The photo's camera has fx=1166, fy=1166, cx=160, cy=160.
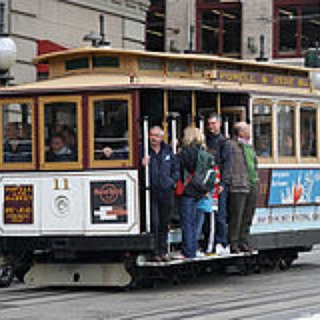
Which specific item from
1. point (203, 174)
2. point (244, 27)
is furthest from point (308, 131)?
point (244, 27)

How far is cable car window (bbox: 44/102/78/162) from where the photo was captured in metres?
14.6

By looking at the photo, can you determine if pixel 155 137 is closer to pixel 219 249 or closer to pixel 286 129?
pixel 219 249

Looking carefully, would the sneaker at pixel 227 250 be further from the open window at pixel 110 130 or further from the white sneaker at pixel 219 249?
the open window at pixel 110 130

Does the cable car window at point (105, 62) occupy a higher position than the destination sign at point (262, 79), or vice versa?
the cable car window at point (105, 62)

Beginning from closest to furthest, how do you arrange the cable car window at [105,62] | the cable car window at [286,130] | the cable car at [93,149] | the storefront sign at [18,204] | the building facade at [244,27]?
the cable car at [93,149] → the storefront sign at [18,204] → the cable car window at [105,62] → the cable car window at [286,130] → the building facade at [244,27]

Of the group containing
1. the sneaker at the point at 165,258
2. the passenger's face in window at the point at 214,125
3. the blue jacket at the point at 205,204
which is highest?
the passenger's face in window at the point at 214,125

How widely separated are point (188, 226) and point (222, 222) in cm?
81

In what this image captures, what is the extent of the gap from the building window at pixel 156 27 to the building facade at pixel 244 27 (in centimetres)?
10

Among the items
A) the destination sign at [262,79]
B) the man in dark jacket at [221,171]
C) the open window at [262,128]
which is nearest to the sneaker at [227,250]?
the man in dark jacket at [221,171]

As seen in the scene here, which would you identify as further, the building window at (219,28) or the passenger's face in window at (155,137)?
the building window at (219,28)

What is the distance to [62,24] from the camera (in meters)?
27.2

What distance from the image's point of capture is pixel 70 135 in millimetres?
14609

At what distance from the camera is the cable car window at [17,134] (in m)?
14.8

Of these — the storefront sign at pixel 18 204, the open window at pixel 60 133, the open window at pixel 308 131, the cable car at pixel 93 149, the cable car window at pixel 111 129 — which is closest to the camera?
the cable car at pixel 93 149
